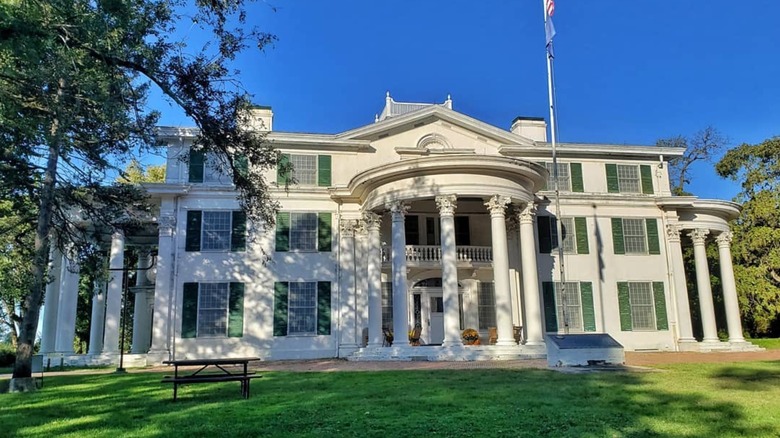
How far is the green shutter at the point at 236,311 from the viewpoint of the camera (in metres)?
21.3

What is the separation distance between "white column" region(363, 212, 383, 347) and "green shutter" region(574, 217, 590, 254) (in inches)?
332

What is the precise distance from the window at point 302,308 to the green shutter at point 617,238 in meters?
Answer: 11.9

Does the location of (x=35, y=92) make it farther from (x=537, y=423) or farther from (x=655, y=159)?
(x=655, y=159)

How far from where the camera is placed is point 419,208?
23.2m

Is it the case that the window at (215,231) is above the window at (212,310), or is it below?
above

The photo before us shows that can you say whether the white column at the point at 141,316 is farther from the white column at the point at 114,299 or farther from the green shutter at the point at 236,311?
the green shutter at the point at 236,311

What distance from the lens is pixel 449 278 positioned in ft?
59.8

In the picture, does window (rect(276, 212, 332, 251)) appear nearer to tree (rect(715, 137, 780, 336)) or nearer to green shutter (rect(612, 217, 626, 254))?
green shutter (rect(612, 217, 626, 254))

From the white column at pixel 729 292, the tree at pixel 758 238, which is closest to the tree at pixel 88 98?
the white column at pixel 729 292

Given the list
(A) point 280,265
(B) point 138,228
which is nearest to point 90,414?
(B) point 138,228

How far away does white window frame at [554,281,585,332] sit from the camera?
892 inches

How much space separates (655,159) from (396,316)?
14494 mm

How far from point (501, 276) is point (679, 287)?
9866 millimetres

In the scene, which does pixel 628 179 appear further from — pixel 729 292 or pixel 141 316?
pixel 141 316
